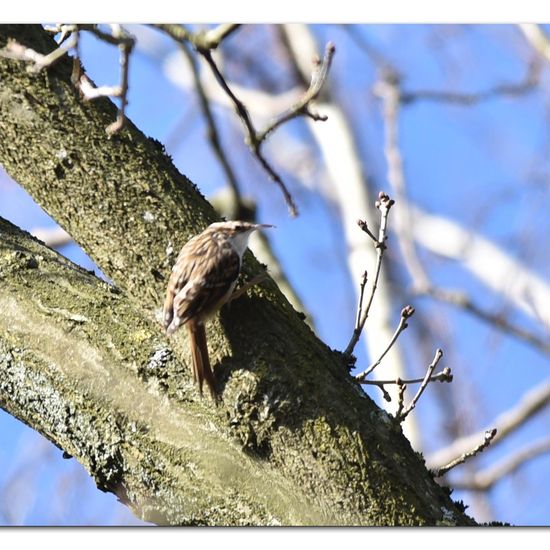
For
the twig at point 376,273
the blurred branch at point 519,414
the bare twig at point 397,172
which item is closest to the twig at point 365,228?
the twig at point 376,273

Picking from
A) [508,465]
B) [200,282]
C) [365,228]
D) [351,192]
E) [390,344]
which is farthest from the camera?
[351,192]

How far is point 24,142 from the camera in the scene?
1954 millimetres

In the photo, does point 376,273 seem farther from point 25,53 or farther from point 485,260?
point 485,260

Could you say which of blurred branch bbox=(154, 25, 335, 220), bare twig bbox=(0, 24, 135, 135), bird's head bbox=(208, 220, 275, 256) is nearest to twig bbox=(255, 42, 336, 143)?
blurred branch bbox=(154, 25, 335, 220)

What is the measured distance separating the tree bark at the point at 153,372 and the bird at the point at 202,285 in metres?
0.03

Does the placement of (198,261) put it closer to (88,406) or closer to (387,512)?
(88,406)

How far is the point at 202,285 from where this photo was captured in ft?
6.14

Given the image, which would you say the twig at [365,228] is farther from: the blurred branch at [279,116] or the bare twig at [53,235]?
the bare twig at [53,235]

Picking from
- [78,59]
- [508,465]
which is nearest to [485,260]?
[508,465]

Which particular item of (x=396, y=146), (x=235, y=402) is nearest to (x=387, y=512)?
(x=235, y=402)

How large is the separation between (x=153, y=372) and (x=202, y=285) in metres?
0.20

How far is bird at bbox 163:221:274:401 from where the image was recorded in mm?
1776

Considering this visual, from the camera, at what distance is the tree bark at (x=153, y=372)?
1.72m
